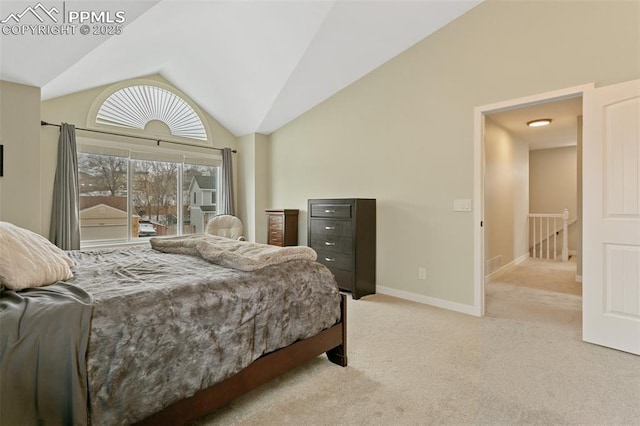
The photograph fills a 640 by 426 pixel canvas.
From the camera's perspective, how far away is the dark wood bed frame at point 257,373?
1411 mm

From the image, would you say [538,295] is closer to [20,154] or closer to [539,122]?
[539,122]

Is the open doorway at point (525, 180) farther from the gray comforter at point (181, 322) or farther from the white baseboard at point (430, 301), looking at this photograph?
the gray comforter at point (181, 322)

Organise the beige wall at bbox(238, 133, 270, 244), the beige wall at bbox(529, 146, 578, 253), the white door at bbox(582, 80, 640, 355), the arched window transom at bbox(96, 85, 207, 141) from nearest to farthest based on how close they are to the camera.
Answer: the white door at bbox(582, 80, 640, 355) → the arched window transom at bbox(96, 85, 207, 141) → the beige wall at bbox(238, 133, 270, 244) → the beige wall at bbox(529, 146, 578, 253)

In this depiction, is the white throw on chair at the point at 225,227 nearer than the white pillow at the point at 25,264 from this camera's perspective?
No

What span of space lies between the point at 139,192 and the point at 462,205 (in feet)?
14.1

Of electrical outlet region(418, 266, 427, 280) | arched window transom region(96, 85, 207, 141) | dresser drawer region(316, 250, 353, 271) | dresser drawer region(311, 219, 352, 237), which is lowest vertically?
electrical outlet region(418, 266, 427, 280)

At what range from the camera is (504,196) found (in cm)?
521

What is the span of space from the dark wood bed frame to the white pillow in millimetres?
779

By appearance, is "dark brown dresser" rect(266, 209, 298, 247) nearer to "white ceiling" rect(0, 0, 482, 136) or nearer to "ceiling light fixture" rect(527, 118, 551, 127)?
"white ceiling" rect(0, 0, 482, 136)

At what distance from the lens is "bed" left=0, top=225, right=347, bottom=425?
3.72ft

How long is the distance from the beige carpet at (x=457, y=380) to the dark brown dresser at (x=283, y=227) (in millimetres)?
2049

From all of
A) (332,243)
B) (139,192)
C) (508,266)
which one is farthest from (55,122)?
(508,266)

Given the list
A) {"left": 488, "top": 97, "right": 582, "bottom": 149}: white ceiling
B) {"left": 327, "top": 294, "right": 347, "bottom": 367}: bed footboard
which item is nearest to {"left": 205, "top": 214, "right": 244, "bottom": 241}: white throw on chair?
{"left": 327, "top": 294, "right": 347, "bottom": 367}: bed footboard

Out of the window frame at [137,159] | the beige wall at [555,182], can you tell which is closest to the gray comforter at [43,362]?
the window frame at [137,159]
